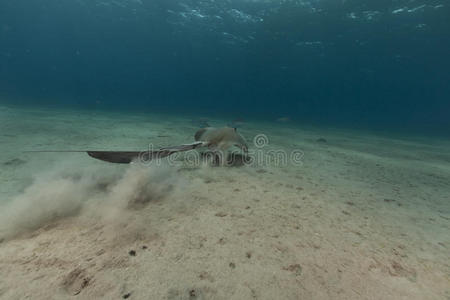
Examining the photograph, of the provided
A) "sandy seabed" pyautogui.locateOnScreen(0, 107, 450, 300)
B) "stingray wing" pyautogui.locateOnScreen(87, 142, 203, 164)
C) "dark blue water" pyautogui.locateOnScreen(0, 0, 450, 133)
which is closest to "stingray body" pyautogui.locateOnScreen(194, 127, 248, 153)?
"sandy seabed" pyautogui.locateOnScreen(0, 107, 450, 300)

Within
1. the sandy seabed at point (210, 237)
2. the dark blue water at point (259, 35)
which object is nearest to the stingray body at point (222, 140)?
the sandy seabed at point (210, 237)

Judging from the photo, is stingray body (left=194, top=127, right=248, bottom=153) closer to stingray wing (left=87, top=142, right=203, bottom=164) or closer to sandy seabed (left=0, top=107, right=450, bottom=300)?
sandy seabed (left=0, top=107, right=450, bottom=300)

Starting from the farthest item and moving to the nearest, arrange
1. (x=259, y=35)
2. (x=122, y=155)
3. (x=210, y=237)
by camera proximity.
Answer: (x=259, y=35)
(x=122, y=155)
(x=210, y=237)

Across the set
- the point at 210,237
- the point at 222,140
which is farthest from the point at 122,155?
the point at 222,140

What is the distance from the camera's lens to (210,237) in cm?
286

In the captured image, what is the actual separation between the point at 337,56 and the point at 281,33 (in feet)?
53.3

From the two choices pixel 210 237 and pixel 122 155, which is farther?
pixel 122 155

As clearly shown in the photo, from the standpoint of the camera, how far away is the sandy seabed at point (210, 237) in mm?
2061

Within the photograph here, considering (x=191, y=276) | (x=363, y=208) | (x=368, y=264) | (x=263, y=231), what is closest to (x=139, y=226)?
(x=191, y=276)

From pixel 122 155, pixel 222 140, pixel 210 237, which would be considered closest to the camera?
pixel 210 237

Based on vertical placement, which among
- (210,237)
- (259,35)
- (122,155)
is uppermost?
(259,35)

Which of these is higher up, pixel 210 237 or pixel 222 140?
pixel 222 140

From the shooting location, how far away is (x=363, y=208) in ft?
13.6

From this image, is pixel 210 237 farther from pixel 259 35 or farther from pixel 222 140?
pixel 259 35
